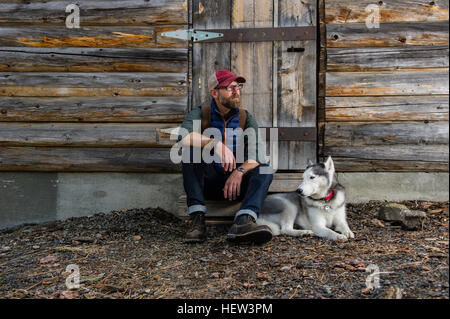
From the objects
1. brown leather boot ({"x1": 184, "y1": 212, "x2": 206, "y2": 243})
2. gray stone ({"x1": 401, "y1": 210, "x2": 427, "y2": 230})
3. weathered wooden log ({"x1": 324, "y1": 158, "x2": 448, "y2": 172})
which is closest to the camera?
brown leather boot ({"x1": 184, "y1": 212, "x2": 206, "y2": 243})

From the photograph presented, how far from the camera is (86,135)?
4.89 m

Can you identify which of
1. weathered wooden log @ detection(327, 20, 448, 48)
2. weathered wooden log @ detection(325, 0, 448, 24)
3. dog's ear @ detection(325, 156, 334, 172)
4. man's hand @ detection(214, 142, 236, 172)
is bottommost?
dog's ear @ detection(325, 156, 334, 172)

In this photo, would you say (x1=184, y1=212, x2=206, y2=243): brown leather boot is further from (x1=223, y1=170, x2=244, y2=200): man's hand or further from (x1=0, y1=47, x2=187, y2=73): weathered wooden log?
(x1=0, y1=47, x2=187, y2=73): weathered wooden log

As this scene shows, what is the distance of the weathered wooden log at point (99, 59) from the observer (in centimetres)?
482

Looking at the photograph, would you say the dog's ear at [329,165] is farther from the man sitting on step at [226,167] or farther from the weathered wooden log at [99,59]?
the weathered wooden log at [99,59]

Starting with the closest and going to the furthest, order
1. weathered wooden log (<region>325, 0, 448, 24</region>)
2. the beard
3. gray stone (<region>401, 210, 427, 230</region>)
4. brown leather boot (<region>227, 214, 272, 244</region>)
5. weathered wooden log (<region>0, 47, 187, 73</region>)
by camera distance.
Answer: brown leather boot (<region>227, 214, 272, 244</region>) < gray stone (<region>401, 210, 427, 230</region>) < the beard < weathered wooden log (<region>325, 0, 448, 24</region>) < weathered wooden log (<region>0, 47, 187, 73</region>)

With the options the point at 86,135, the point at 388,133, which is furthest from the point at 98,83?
the point at 388,133

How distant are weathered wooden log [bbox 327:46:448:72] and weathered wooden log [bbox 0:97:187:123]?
204 centimetres

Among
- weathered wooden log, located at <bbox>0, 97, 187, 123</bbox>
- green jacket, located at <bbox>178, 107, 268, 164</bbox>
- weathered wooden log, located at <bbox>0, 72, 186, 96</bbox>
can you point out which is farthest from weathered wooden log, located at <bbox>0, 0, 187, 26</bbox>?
green jacket, located at <bbox>178, 107, 268, 164</bbox>

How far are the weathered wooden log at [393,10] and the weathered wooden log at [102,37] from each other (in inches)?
80.6

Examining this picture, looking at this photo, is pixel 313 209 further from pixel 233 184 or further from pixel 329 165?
pixel 233 184

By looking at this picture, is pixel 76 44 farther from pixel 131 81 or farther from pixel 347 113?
pixel 347 113

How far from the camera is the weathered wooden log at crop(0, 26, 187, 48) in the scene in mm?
4824

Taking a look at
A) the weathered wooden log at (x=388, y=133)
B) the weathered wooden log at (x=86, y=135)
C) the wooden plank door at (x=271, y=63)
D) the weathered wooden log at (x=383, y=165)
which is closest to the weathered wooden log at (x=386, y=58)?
the wooden plank door at (x=271, y=63)
